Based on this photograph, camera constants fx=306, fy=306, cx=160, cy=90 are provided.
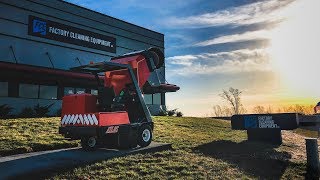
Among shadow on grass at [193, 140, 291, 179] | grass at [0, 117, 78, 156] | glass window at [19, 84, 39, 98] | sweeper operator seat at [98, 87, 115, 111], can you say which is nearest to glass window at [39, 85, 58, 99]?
glass window at [19, 84, 39, 98]

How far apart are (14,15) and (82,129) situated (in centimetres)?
1846

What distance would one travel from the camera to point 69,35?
27766mm

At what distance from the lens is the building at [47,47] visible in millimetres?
22766

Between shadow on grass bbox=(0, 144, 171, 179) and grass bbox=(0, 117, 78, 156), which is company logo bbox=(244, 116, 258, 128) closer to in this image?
shadow on grass bbox=(0, 144, 171, 179)

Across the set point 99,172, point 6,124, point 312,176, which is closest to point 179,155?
point 99,172

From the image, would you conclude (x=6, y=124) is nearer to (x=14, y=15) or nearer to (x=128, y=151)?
(x=128, y=151)

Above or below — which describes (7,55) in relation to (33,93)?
above

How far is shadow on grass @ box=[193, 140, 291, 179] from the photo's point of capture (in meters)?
8.60

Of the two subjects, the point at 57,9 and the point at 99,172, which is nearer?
the point at 99,172

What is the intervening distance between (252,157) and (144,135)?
3589mm

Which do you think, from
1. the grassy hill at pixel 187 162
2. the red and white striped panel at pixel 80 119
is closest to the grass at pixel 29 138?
the grassy hill at pixel 187 162

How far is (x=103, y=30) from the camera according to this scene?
31234mm

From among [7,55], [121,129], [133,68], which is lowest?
[121,129]

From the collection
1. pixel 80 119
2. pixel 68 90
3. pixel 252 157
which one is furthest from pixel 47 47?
pixel 252 157
